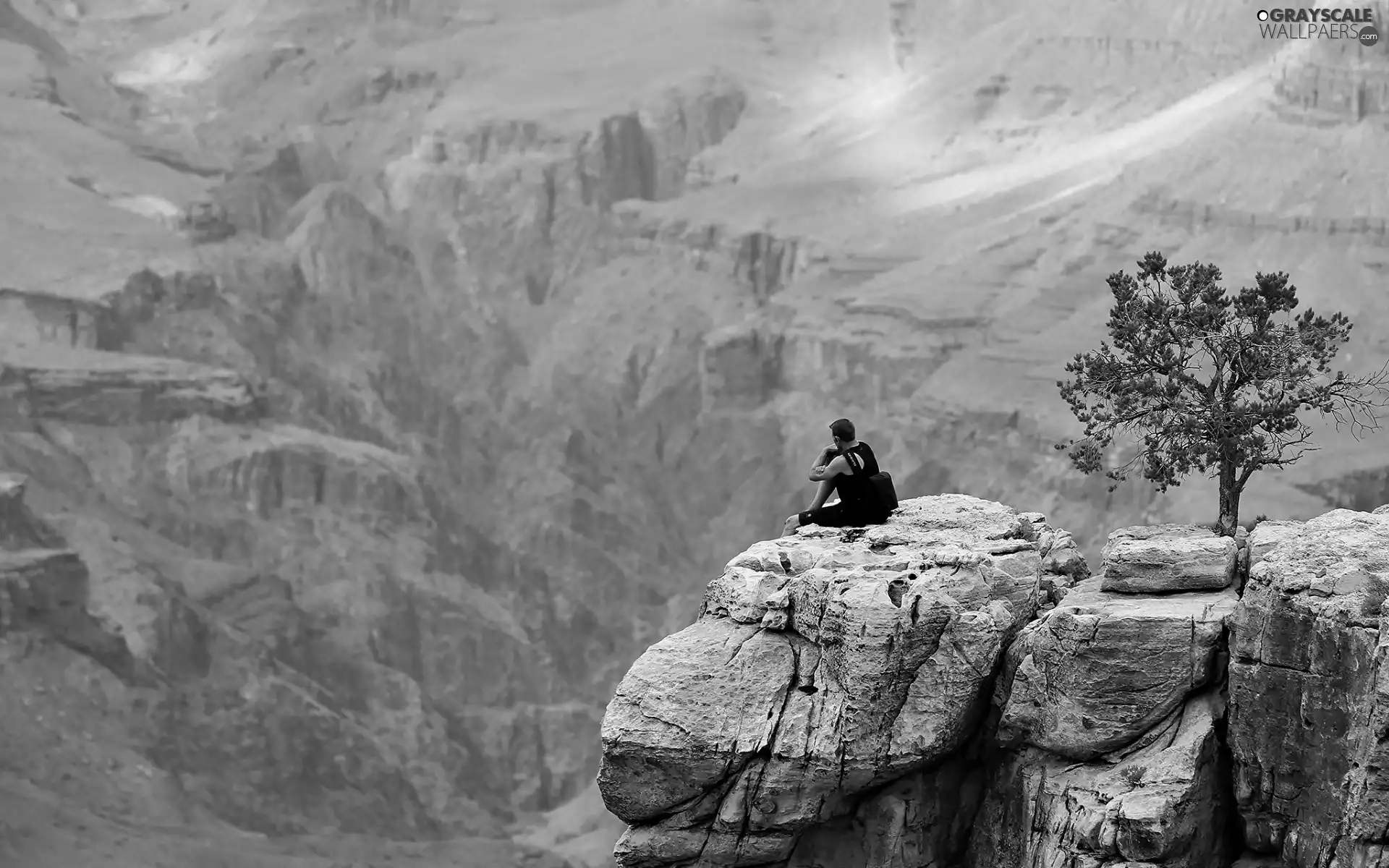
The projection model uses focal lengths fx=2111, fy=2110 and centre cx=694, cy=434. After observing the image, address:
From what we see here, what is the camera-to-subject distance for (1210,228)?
197625 mm

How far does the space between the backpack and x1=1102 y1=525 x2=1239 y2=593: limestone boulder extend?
194 inches

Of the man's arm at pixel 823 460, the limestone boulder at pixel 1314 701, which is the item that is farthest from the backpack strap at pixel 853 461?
the limestone boulder at pixel 1314 701

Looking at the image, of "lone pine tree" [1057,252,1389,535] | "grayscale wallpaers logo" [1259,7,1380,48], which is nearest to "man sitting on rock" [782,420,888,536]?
"lone pine tree" [1057,252,1389,535]

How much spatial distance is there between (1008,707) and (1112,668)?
202cm

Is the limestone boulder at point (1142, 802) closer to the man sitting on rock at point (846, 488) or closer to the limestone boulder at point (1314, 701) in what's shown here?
the limestone boulder at point (1314, 701)

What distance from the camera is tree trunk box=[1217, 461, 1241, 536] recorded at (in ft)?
127

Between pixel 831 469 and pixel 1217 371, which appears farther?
pixel 1217 371

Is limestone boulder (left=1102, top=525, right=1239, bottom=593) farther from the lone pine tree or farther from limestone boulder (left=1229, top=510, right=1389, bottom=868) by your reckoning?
the lone pine tree

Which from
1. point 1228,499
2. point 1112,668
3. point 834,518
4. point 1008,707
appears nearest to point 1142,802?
point 1112,668

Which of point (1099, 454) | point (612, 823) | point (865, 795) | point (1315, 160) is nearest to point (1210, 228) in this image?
point (1315, 160)

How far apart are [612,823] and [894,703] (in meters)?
170

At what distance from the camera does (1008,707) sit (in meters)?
33.1

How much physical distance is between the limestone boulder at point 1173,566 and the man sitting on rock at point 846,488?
16.6 ft

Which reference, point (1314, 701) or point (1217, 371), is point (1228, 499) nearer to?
point (1217, 371)
